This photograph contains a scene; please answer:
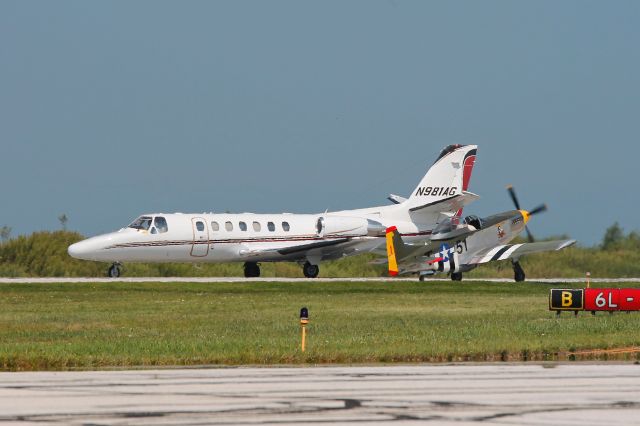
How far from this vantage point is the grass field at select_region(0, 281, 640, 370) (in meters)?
23.7

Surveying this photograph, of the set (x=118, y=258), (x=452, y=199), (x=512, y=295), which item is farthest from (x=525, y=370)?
(x=452, y=199)

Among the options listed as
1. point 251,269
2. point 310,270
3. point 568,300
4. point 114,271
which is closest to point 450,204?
point 310,270

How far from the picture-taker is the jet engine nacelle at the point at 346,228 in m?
57.1

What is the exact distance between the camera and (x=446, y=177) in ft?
193

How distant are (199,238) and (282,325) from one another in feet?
74.0

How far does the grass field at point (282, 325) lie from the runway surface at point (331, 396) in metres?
2.44

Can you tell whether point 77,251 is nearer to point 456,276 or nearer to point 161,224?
point 161,224

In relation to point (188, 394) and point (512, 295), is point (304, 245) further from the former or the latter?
point (188, 394)

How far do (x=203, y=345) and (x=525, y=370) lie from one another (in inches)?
278

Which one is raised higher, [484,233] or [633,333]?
[484,233]

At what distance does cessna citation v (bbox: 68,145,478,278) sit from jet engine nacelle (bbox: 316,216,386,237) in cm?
4

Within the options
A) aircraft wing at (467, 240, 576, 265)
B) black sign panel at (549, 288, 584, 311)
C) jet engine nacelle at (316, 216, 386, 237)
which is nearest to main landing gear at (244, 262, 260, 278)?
jet engine nacelle at (316, 216, 386, 237)

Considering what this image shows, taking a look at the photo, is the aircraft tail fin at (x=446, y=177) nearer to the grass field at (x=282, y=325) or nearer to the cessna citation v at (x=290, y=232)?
the cessna citation v at (x=290, y=232)

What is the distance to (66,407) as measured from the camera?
1546cm
